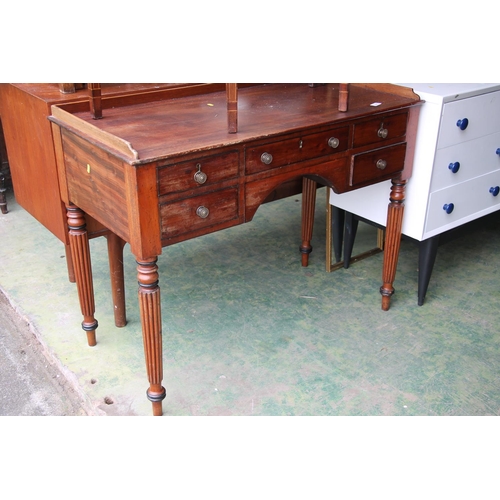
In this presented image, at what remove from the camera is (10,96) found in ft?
7.99

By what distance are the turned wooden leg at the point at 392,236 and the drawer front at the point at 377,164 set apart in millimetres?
103

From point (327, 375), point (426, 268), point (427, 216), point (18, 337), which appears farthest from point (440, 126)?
point (18, 337)

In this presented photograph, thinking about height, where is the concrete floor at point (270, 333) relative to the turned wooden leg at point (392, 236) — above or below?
below

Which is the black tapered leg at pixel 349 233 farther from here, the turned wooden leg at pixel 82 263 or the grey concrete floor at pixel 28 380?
the grey concrete floor at pixel 28 380

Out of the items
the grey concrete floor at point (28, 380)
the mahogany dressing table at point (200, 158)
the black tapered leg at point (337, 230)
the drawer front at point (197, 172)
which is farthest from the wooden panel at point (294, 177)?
the grey concrete floor at point (28, 380)

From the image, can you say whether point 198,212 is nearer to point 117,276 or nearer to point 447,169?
point 117,276

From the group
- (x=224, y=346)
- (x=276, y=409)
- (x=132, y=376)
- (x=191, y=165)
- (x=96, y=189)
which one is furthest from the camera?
(x=224, y=346)

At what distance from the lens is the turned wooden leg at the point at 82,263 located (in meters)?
2.29

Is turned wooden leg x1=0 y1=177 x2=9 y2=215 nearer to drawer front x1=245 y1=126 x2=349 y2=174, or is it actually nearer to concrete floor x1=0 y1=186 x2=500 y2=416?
concrete floor x1=0 y1=186 x2=500 y2=416

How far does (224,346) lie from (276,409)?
16.1 inches

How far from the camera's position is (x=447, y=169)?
2590 mm

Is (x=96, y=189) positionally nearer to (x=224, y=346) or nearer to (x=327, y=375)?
(x=224, y=346)

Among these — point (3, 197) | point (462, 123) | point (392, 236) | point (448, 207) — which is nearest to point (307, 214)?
point (392, 236)

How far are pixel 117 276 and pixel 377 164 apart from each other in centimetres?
109
